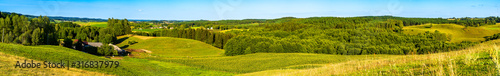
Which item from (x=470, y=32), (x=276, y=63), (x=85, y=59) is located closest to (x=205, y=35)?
(x=276, y=63)

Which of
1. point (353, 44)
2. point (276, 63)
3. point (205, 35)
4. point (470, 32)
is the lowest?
point (353, 44)

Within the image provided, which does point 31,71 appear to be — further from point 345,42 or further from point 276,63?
point 345,42

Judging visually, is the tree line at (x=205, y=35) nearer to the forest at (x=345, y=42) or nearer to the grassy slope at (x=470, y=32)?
the forest at (x=345, y=42)

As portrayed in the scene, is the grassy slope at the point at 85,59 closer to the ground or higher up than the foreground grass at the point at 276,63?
higher up

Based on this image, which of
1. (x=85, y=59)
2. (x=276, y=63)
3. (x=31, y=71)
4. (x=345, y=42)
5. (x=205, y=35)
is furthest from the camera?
(x=205, y=35)

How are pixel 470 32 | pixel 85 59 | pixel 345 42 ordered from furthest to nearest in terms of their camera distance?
pixel 470 32 < pixel 345 42 < pixel 85 59

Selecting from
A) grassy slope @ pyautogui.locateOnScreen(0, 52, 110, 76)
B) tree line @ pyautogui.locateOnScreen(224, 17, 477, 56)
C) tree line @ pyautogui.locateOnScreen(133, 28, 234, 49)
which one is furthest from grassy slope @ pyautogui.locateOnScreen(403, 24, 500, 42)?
grassy slope @ pyautogui.locateOnScreen(0, 52, 110, 76)

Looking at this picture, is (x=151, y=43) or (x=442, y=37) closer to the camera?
(x=442, y=37)

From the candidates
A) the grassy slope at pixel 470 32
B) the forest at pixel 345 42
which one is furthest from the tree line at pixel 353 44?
the grassy slope at pixel 470 32

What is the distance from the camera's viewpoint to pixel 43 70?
49.9 feet

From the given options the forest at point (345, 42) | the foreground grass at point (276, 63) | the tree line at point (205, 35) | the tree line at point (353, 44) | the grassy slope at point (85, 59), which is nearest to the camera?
the grassy slope at point (85, 59)

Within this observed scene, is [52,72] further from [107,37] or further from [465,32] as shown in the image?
[465,32]

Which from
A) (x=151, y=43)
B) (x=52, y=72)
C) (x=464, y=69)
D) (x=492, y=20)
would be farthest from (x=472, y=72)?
(x=492, y=20)

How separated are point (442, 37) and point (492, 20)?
40738mm
